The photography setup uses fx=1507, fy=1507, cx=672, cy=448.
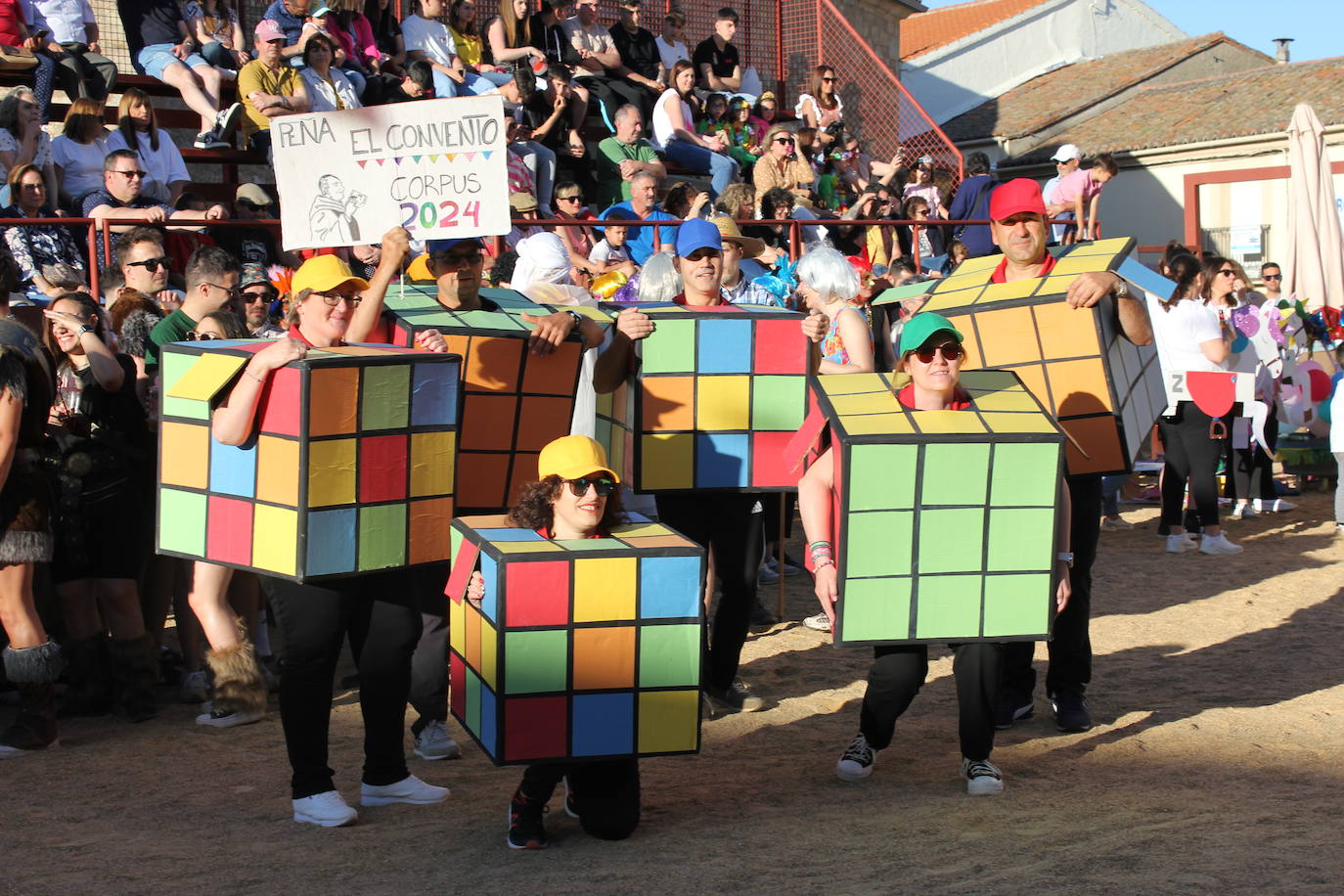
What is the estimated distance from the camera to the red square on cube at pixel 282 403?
4500mm

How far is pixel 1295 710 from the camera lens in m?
6.42

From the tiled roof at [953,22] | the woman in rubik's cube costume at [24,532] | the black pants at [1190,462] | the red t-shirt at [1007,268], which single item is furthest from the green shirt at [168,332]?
the tiled roof at [953,22]

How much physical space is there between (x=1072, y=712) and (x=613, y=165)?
848cm

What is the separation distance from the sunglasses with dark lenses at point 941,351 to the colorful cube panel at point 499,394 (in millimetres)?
1399

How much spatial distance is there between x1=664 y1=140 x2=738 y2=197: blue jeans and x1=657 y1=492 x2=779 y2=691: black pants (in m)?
8.37

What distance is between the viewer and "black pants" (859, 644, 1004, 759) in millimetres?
5074

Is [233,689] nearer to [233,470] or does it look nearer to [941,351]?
[233,470]

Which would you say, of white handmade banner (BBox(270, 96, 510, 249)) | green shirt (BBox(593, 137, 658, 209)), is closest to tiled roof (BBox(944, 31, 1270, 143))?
green shirt (BBox(593, 137, 658, 209))

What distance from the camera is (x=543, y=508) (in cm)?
479

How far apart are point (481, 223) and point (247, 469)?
193 centimetres

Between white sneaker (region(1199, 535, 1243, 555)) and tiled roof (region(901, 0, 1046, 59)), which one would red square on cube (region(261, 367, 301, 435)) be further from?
tiled roof (region(901, 0, 1046, 59))

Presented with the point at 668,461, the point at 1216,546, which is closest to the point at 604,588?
the point at 668,461

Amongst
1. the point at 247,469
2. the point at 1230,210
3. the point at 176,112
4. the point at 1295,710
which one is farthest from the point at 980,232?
the point at 1230,210

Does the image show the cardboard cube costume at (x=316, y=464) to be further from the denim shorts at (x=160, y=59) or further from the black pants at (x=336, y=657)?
the denim shorts at (x=160, y=59)
